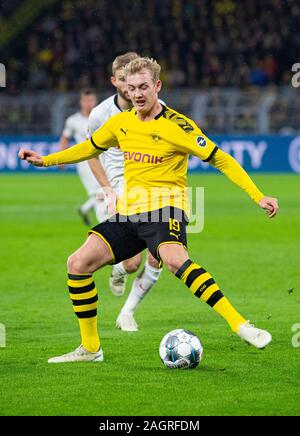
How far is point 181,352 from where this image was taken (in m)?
7.22

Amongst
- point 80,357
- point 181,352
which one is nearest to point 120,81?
point 80,357

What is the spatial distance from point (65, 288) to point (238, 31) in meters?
22.2

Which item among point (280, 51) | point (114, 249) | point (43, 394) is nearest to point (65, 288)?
point (114, 249)

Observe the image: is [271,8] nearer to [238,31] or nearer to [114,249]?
[238,31]

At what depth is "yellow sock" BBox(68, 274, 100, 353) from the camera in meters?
7.40

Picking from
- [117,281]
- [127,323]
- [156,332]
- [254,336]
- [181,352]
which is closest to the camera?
[254,336]

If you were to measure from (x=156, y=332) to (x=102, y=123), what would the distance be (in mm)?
2005

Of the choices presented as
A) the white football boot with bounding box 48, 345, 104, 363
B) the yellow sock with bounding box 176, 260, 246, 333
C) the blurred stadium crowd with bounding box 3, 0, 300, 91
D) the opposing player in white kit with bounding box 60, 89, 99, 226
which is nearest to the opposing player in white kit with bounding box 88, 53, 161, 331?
the white football boot with bounding box 48, 345, 104, 363

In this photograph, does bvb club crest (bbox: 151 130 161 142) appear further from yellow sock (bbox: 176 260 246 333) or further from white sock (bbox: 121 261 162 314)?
white sock (bbox: 121 261 162 314)

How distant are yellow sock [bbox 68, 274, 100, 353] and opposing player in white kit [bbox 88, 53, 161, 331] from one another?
1378 mm

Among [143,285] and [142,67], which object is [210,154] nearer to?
[142,67]

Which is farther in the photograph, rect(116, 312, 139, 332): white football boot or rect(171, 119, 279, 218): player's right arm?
rect(116, 312, 139, 332): white football boot

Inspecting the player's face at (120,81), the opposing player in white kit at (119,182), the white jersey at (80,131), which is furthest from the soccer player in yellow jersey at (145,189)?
the white jersey at (80,131)

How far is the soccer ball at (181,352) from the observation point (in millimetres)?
7230
